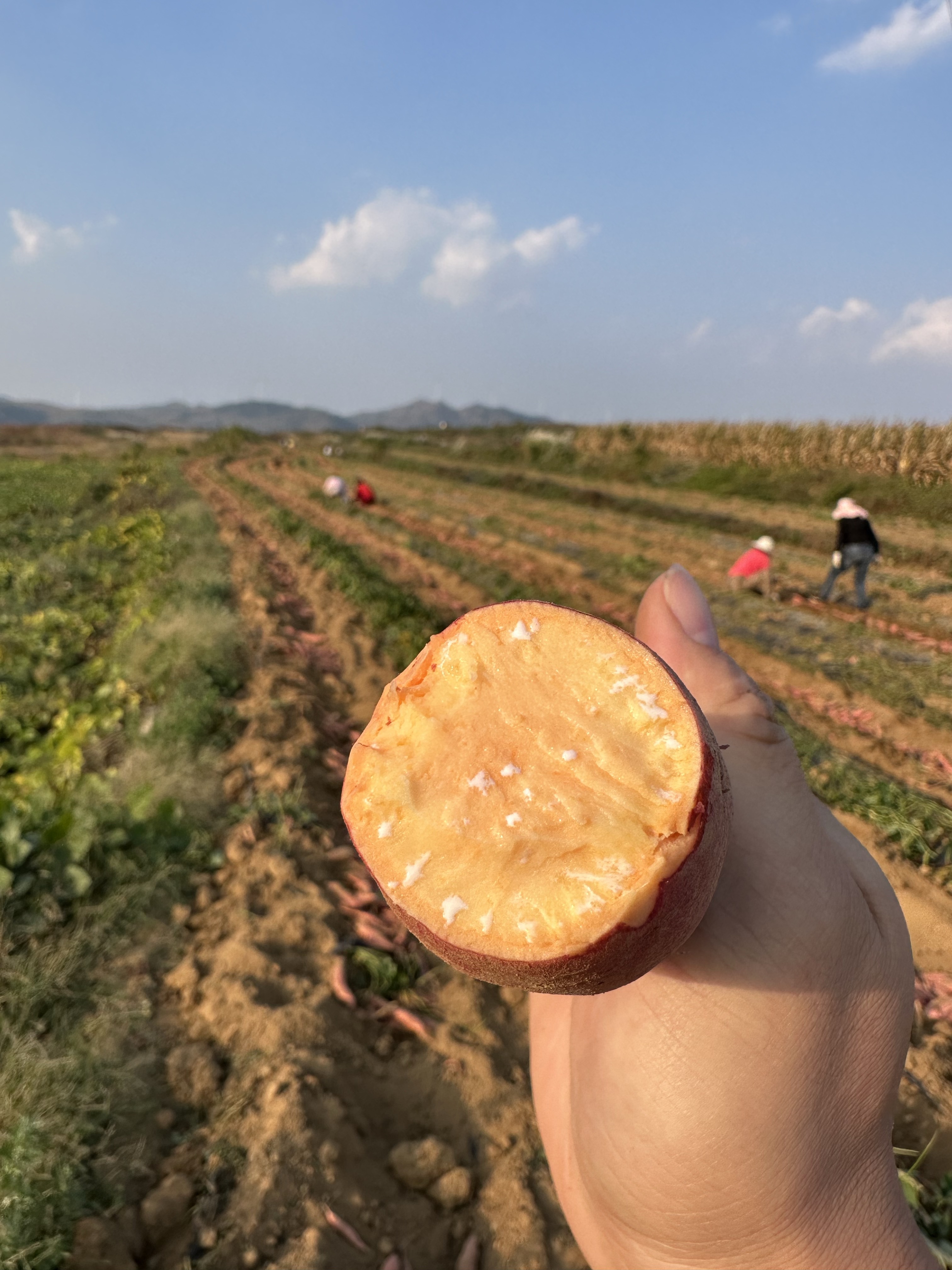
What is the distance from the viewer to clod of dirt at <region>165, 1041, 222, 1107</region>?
2504 millimetres

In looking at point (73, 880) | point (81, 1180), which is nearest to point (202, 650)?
point (73, 880)

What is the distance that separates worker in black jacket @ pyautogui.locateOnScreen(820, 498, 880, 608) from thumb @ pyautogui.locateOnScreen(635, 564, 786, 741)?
31.7 ft

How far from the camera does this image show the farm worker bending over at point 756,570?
10602mm

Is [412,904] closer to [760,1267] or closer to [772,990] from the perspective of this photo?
[772,990]

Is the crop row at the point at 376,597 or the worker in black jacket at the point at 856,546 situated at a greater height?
the worker in black jacket at the point at 856,546

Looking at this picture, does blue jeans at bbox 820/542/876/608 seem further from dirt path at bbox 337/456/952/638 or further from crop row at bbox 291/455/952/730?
crop row at bbox 291/455/952/730

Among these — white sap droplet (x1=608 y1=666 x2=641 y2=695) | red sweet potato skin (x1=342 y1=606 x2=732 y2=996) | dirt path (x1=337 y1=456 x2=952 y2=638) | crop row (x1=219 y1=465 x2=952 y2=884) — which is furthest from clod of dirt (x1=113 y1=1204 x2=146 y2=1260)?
dirt path (x1=337 y1=456 x2=952 y2=638)

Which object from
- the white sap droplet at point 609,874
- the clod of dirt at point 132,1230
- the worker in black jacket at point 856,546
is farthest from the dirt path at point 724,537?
the clod of dirt at point 132,1230

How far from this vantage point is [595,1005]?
1730mm

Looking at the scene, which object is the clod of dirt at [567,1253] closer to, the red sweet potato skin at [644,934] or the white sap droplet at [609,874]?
the red sweet potato skin at [644,934]

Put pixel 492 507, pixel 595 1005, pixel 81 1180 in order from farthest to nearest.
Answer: pixel 492 507, pixel 81 1180, pixel 595 1005

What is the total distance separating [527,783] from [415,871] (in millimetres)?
268

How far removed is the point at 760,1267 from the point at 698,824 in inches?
44.0

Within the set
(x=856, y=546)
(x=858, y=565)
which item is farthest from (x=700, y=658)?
(x=858, y=565)
